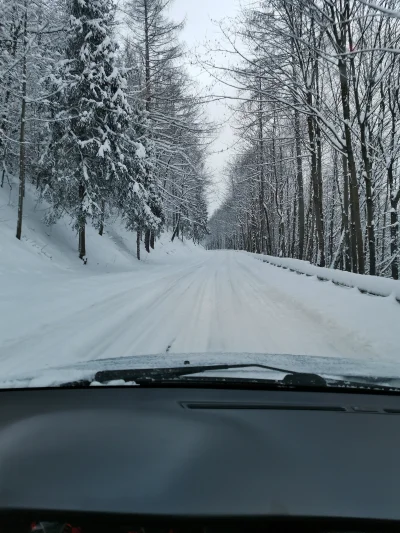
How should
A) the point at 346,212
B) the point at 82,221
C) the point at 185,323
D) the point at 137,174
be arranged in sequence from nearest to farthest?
1. the point at 185,323
2. the point at 82,221
3. the point at 137,174
4. the point at 346,212

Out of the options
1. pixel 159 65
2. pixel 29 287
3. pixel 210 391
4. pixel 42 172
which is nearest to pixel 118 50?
pixel 159 65

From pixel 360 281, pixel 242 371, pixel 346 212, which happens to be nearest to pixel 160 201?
pixel 346 212

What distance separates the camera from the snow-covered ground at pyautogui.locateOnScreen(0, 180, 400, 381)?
506cm

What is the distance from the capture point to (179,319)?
22.9 feet

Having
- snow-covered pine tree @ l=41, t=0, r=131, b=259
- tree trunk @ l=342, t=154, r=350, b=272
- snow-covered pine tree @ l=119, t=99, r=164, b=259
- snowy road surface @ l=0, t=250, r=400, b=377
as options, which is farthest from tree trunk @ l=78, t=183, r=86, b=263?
tree trunk @ l=342, t=154, r=350, b=272

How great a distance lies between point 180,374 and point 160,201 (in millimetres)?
25149

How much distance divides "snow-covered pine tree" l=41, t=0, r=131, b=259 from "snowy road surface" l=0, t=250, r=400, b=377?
7565 millimetres

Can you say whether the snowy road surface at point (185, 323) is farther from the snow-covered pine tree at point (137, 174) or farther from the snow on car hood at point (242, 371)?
the snow-covered pine tree at point (137, 174)

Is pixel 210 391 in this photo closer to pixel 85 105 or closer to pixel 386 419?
pixel 386 419

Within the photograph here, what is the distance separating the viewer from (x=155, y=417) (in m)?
1.54

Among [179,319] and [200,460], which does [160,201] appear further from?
[200,460]

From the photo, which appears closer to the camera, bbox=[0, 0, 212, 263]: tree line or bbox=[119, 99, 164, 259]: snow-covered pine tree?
bbox=[0, 0, 212, 263]: tree line

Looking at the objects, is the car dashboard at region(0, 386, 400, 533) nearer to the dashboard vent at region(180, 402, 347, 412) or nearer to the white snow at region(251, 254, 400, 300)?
the dashboard vent at region(180, 402, 347, 412)

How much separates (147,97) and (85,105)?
538 centimetres
